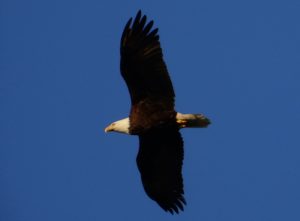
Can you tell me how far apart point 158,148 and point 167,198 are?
1038mm

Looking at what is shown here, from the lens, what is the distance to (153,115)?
51.0 ft

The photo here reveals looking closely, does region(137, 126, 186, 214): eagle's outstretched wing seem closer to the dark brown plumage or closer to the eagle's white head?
the dark brown plumage

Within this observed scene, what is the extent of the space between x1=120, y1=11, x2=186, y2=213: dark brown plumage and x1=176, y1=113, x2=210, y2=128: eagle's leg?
0.40 feet

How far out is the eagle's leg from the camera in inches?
607

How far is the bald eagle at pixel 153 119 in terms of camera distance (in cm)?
1519

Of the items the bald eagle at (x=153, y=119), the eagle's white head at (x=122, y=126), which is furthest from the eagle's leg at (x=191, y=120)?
the eagle's white head at (x=122, y=126)

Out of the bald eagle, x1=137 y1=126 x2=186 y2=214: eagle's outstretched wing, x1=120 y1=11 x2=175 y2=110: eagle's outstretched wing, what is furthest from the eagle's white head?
x1=120 y1=11 x2=175 y2=110: eagle's outstretched wing

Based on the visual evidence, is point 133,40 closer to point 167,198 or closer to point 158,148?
point 158,148

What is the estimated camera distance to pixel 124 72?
1537 cm

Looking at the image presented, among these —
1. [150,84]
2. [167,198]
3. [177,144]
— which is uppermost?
[150,84]

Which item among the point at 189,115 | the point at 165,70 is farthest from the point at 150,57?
the point at 189,115

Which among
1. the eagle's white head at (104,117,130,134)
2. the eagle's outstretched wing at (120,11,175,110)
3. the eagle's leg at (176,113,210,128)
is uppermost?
the eagle's outstretched wing at (120,11,175,110)

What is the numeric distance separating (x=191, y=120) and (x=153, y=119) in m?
0.75

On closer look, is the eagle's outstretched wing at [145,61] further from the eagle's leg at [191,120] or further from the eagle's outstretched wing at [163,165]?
the eagle's outstretched wing at [163,165]
